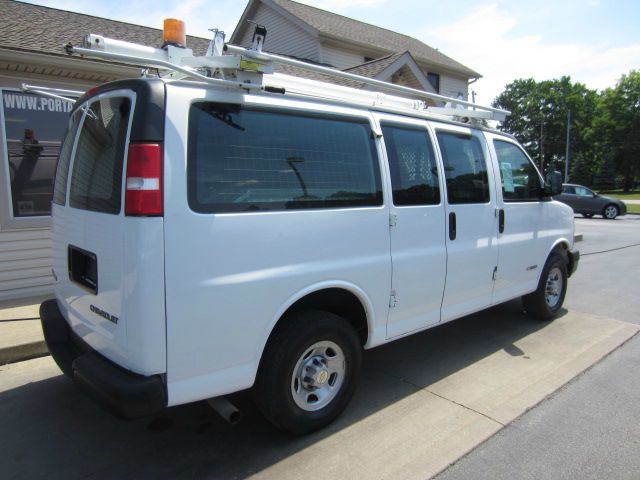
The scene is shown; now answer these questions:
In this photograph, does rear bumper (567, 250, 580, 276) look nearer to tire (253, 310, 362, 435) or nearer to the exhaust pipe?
tire (253, 310, 362, 435)

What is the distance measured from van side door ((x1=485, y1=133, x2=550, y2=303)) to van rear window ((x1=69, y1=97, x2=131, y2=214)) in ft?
11.0

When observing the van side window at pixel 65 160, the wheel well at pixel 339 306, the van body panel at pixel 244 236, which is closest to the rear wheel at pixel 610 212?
the van body panel at pixel 244 236

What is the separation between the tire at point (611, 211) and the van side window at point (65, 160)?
24022 millimetres

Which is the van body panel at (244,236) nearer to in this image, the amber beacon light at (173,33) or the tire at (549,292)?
the amber beacon light at (173,33)

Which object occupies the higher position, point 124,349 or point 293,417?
point 124,349

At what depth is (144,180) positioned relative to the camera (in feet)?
7.31

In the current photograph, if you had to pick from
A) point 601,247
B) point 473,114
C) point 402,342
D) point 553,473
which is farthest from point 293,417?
point 601,247

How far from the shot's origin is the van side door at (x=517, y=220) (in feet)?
14.5

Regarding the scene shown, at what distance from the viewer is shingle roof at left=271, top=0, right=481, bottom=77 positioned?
17.3m

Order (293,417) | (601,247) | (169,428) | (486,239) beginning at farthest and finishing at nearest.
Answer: (601,247) < (486,239) < (169,428) < (293,417)

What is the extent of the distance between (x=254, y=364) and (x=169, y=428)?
3.36ft

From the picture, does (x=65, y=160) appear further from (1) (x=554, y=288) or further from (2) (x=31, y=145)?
(1) (x=554, y=288)

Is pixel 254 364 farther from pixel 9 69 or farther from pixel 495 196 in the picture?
pixel 9 69

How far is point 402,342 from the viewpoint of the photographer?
15.8 feet
